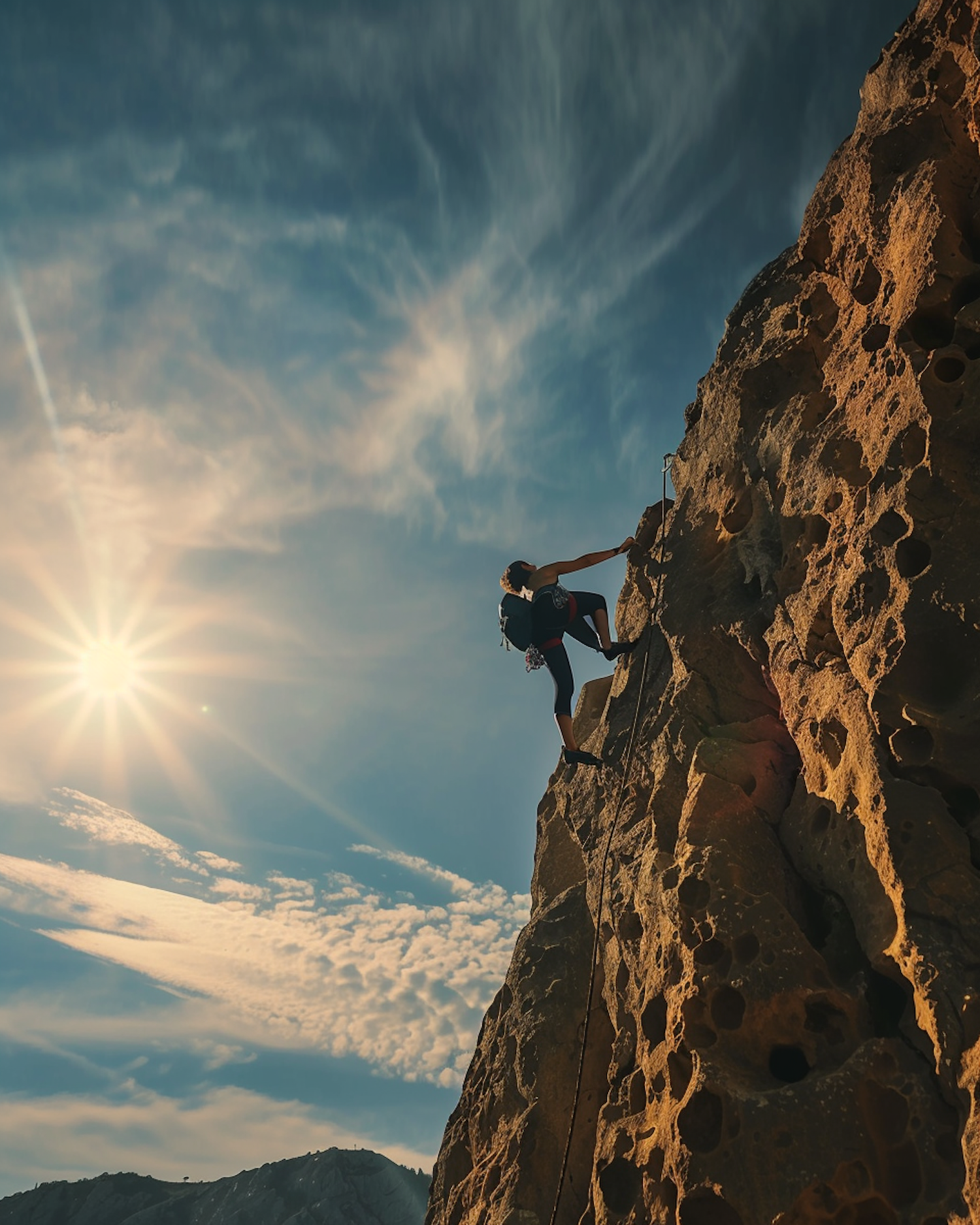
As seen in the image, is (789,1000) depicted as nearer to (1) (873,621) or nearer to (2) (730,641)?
(1) (873,621)

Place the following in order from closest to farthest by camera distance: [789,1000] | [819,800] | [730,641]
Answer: [789,1000] → [819,800] → [730,641]

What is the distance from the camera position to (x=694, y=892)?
22.9 ft

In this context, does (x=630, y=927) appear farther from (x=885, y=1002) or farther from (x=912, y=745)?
(x=912, y=745)

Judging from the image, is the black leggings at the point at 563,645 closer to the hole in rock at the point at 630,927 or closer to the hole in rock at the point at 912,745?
the hole in rock at the point at 630,927

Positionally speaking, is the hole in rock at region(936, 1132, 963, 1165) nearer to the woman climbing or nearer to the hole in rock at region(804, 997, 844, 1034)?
the hole in rock at region(804, 997, 844, 1034)

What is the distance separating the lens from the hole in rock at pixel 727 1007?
6.16 m

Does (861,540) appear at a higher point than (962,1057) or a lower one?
higher

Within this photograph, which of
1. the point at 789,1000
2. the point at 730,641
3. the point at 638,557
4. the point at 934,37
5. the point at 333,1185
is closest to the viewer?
the point at 789,1000

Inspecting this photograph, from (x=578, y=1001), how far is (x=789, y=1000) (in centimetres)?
363

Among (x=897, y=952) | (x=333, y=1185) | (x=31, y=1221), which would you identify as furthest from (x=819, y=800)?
(x=31, y=1221)

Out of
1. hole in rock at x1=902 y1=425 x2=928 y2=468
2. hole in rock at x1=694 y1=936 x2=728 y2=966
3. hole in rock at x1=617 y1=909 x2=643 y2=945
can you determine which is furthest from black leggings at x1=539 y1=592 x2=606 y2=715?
hole in rock at x1=902 y1=425 x2=928 y2=468

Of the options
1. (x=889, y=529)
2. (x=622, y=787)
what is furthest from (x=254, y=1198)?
(x=889, y=529)

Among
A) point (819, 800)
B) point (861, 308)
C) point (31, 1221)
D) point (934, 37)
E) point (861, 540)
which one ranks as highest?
point (934, 37)

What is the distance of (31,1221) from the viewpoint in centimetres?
4716
